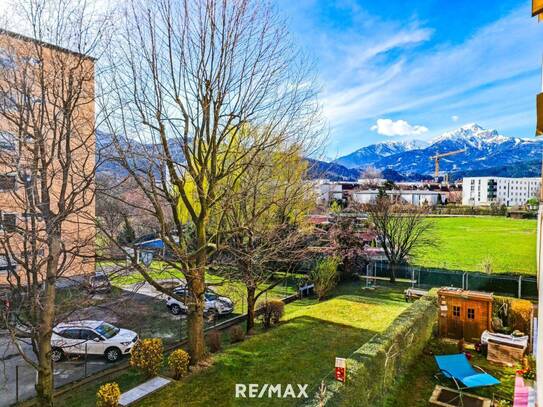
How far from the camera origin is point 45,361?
7.23 metres

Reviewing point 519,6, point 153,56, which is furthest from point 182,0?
point 519,6

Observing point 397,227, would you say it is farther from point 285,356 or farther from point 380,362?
point 380,362

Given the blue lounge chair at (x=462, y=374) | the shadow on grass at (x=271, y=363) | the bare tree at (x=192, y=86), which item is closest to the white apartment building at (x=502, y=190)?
the shadow on grass at (x=271, y=363)

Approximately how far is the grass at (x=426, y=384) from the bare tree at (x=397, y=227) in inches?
531

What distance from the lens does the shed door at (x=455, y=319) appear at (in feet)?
37.4

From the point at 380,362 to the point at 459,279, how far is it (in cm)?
1592

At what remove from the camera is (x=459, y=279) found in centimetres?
2000

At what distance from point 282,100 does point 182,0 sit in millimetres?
Result: 3414

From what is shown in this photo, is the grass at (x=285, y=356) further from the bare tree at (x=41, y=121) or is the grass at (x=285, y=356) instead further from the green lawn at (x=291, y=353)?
the bare tree at (x=41, y=121)

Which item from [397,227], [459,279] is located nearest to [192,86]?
[459,279]

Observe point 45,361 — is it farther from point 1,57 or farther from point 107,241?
point 1,57

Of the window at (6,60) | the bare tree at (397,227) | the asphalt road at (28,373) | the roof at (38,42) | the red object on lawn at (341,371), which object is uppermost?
the roof at (38,42)

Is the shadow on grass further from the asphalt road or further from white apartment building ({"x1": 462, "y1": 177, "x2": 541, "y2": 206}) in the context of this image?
white apartment building ({"x1": 462, "y1": 177, "x2": 541, "y2": 206})

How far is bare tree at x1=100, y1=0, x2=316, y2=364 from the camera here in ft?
25.5
